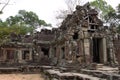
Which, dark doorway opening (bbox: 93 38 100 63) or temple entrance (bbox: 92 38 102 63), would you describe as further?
dark doorway opening (bbox: 93 38 100 63)

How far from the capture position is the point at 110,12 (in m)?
30.9

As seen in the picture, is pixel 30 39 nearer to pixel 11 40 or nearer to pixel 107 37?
pixel 11 40

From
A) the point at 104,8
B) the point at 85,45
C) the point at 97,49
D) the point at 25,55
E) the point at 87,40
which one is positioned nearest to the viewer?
the point at 85,45

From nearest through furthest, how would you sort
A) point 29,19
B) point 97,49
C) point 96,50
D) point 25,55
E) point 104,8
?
point 97,49, point 96,50, point 25,55, point 104,8, point 29,19

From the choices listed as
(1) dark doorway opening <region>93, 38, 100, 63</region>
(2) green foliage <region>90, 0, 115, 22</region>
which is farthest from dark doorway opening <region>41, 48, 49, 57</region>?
(2) green foliage <region>90, 0, 115, 22</region>

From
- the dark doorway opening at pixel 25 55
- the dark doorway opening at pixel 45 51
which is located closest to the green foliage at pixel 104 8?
the dark doorway opening at pixel 45 51

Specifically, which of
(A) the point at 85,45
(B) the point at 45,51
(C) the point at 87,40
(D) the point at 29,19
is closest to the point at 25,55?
(B) the point at 45,51

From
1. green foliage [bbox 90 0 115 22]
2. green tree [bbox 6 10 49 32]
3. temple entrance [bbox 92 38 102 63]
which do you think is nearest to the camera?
temple entrance [bbox 92 38 102 63]

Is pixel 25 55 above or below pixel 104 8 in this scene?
below

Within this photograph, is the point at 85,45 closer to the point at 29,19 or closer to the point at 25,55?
the point at 25,55

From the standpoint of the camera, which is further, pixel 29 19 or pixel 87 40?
pixel 29 19

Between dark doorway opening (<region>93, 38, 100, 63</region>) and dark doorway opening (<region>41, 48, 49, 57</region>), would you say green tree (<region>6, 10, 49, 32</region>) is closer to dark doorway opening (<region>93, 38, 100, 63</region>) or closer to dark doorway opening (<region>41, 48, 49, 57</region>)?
dark doorway opening (<region>41, 48, 49, 57</region>)

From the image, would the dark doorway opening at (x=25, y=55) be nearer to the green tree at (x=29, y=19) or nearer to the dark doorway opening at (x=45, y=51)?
the dark doorway opening at (x=45, y=51)

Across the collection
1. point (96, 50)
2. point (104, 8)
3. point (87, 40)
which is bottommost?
point (96, 50)
